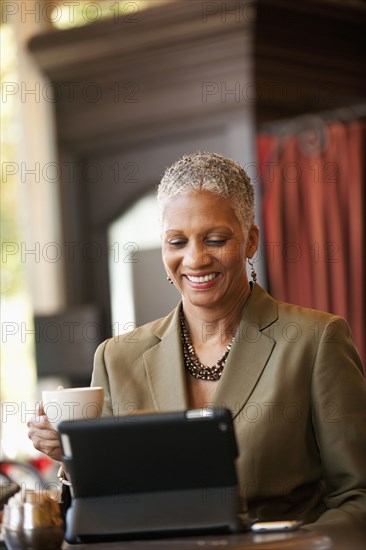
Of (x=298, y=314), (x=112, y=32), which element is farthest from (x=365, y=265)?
(x=298, y=314)

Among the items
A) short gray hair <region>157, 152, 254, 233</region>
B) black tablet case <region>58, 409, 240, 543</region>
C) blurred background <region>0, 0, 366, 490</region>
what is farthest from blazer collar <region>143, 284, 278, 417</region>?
blurred background <region>0, 0, 366, 490</region>

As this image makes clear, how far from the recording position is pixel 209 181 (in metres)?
2.46

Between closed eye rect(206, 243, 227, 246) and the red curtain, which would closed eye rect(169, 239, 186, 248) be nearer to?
closed eye rect(206, 243, 227, 246)

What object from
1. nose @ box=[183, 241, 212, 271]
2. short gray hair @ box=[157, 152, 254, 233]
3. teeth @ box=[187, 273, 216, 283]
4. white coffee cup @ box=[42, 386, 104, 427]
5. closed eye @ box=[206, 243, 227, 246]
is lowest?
white coffee cup @ box=[42, 386, 104, 427]

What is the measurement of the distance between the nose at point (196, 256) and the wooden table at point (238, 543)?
2.29 ft

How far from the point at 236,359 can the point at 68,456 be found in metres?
0.65

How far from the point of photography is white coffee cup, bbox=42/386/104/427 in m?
2.13

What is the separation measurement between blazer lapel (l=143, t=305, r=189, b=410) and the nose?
255mm

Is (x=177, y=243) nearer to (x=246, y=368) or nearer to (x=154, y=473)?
(x=246, y=368)

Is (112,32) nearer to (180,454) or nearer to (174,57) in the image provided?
(174,57)

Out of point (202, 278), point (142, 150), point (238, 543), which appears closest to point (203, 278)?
point (202, 278)

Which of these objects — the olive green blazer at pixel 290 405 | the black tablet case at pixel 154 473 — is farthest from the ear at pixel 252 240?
the black tablet case at pixel 154 473

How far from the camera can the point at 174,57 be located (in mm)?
5383

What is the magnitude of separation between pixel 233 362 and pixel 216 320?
0.13 m
